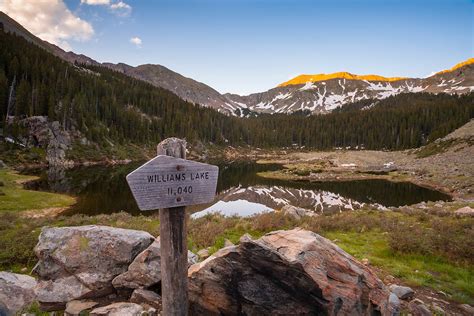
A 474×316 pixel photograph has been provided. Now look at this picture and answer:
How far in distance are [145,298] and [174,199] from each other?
316 cm

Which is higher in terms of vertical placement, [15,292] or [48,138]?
[48,138]

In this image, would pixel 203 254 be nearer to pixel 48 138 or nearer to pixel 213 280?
pixel 213 280

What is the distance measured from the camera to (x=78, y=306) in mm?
6492

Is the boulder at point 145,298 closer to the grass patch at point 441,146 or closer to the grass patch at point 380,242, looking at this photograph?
the grass patch at point 380,242

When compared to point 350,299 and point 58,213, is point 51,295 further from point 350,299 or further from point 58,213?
point 58,213

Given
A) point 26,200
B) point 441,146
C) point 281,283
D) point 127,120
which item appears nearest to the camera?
point 281,283

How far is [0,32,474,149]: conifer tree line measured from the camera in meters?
83.7

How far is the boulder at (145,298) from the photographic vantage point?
6.38 m

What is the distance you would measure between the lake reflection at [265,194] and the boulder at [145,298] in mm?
21032

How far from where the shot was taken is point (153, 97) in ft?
464

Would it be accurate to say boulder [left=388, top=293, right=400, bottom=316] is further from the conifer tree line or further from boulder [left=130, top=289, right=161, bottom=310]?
the conifer tree line

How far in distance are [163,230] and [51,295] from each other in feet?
14.0

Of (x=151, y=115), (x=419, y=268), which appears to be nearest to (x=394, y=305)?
(x=419, y=268)

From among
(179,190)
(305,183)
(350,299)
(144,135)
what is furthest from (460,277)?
(144,135)
